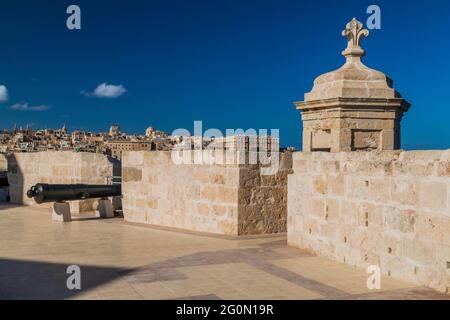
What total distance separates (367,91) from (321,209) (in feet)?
8.38

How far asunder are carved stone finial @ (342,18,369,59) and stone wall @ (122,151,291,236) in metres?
2.13

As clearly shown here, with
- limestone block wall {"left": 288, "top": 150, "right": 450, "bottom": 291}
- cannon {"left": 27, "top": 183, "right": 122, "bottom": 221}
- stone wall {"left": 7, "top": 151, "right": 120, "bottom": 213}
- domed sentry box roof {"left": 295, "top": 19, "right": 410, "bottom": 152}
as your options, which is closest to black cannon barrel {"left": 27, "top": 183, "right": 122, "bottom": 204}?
cannon {"left": 27, "top": 183, "right": 122, "bottom": 221}

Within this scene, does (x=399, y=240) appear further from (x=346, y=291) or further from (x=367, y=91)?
(x=367, y=91)

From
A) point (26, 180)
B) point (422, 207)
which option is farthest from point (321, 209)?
point (26, 180)

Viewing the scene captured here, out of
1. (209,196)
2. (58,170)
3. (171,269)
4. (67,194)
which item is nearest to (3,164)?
(58,170)

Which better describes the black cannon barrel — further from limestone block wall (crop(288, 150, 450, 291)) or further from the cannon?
limestone block wall (crop(288, 150, 450, 291))

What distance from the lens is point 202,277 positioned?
5219 mm

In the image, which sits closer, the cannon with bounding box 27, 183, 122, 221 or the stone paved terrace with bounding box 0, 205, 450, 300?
the stone paved terrace with bounding box 0, 205, 450, 300

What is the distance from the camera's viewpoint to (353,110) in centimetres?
798

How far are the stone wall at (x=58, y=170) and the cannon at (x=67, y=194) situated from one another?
4.08ft

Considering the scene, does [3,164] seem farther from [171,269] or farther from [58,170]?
[171,269]

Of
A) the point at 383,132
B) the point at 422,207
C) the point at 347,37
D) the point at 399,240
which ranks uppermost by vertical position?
the point at 347,37

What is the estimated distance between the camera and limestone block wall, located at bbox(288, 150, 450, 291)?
468cm
